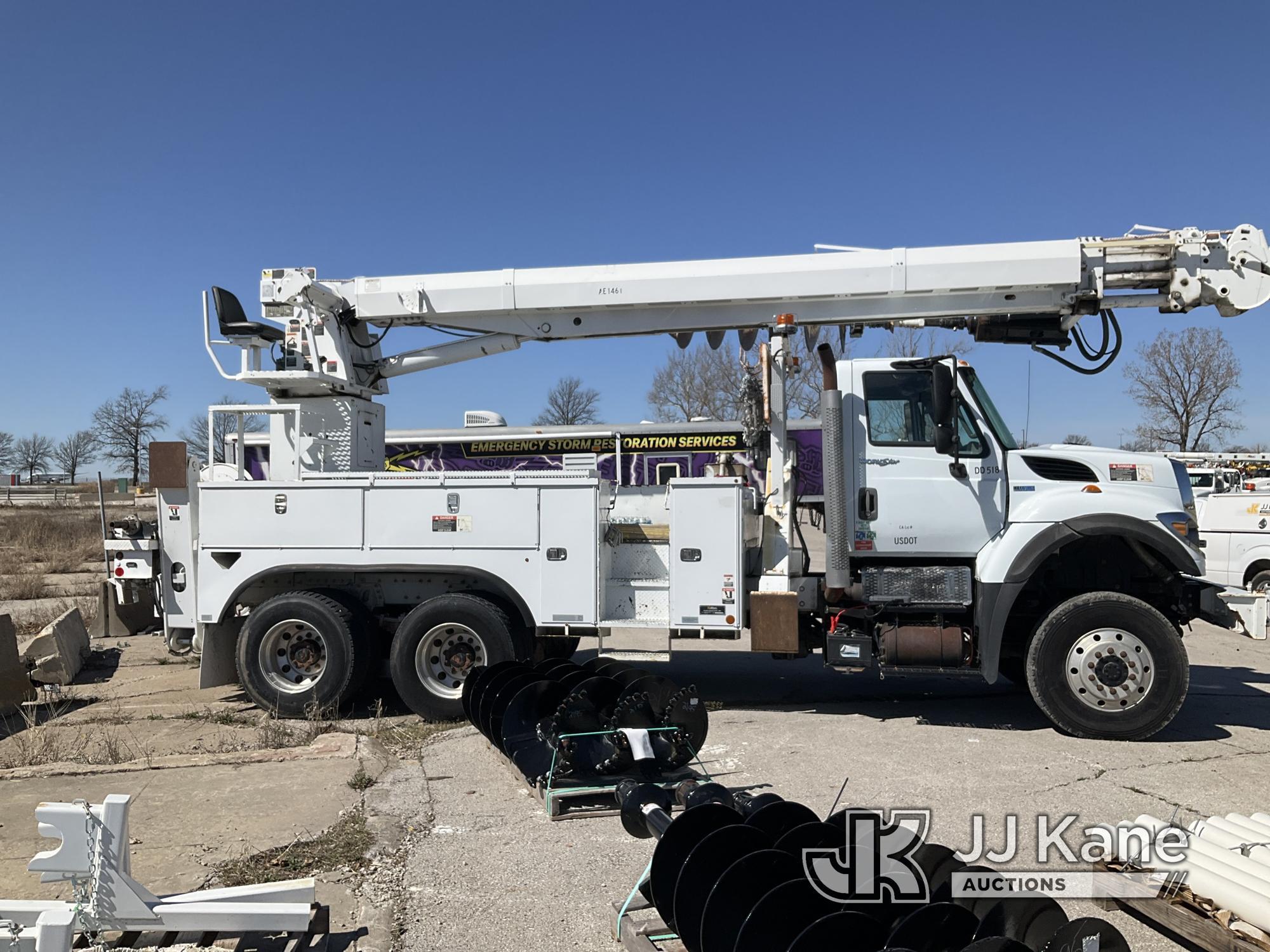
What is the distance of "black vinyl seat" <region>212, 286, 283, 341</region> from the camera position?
27.7 feet

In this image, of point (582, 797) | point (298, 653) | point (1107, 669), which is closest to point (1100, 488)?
point (1107, 669)

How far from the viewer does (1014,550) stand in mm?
7113

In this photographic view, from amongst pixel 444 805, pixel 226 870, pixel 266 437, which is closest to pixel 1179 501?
pixel 444 805

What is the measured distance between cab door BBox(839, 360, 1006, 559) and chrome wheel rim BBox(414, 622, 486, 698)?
3361 millimetres

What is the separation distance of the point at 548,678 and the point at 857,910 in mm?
3612

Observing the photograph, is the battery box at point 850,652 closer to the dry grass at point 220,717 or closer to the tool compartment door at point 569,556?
the tool compartment door at point 569,556

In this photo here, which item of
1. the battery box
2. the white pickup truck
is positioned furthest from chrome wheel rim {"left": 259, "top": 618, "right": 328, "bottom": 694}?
the white pickup truck

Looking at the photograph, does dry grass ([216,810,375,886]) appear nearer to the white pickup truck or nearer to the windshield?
the windshield

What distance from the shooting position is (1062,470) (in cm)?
729

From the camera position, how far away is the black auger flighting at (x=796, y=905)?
9.64 feet

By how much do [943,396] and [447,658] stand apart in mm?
4665

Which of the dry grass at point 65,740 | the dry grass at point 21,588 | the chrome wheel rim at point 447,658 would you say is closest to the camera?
the dry grass at point 65,740

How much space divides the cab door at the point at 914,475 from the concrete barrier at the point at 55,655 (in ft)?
26.7

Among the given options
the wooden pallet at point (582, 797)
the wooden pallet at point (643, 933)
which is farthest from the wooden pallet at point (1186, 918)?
the wooden pallet at point (582, 797)
